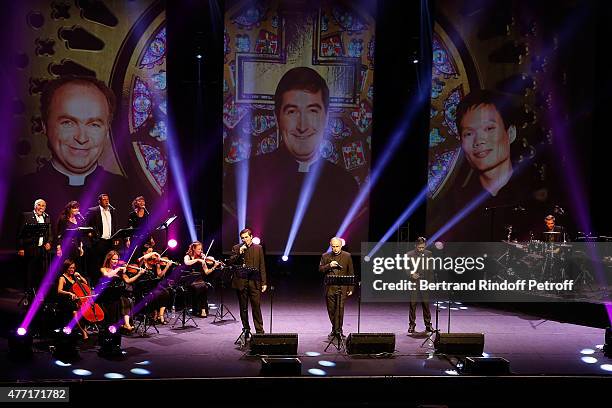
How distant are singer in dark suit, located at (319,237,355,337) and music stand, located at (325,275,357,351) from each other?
1 cm

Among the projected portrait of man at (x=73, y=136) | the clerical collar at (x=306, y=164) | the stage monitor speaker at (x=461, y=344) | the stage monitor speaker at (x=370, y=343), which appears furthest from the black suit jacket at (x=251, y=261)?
the projected portrait of man at (x=73, y=136)

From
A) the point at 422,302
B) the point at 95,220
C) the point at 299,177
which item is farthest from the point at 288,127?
the point at 422,302

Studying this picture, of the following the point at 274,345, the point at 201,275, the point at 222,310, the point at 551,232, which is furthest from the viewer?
the point at 551,232

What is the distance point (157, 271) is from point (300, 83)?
564cm

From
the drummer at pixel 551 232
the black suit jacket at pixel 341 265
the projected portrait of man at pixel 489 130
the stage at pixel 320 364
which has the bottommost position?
the stage at pixel 320 364

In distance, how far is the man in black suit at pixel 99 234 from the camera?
1129 cm

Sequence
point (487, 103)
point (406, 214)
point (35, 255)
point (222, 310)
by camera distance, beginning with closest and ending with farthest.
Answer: point (35, 255) → point (222, 310) → point (406, 214) → point (487, 103)

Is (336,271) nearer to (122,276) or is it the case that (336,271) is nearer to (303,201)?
(122,276)

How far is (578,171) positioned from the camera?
1509 cm

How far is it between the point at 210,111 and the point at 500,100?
244 inches

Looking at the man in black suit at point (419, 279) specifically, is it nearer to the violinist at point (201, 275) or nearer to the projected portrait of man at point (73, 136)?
the violinist at point (201, 275)

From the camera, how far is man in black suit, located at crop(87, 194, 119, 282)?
37.0 feet

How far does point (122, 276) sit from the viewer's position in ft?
32.7

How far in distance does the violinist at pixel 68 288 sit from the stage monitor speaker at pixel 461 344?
495cm
